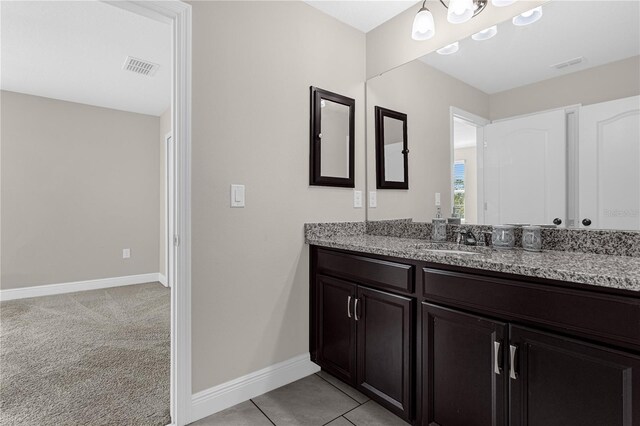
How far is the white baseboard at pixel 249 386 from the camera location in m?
1.69

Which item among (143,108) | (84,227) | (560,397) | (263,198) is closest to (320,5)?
(263,198)

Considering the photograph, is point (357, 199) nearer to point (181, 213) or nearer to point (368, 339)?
point (368, 339)

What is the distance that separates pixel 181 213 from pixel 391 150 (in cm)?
144

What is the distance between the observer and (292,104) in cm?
205

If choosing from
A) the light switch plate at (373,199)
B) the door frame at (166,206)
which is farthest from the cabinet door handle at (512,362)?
the door frame at (166,206)

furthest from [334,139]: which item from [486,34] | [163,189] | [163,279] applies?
[163,279]

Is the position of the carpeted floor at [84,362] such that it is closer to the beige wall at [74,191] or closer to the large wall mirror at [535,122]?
the beige wall at [74,191]

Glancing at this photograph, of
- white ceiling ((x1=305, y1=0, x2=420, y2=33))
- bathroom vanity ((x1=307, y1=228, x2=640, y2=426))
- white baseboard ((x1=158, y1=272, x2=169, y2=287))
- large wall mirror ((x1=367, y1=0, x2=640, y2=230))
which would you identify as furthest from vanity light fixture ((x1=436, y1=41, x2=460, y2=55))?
white baseboard ((x1=158, y1=272, x2=169, y2=287))

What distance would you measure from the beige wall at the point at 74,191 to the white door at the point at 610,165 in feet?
16.2

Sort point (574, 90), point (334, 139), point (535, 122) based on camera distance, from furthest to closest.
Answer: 1. point (334, 139)
2. point (535, 122)
3. point (574, 90)

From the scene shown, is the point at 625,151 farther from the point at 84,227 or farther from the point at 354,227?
the point at 84,227

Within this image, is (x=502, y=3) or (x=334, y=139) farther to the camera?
(x=334, y=139)

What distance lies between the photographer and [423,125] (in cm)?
212

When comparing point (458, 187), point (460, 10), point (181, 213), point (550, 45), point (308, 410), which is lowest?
point (308, 410)
